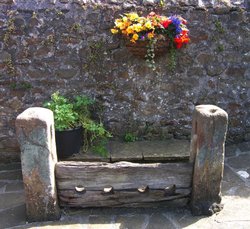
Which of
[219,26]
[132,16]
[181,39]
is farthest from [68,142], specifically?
[219,26]

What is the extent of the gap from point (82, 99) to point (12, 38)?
1054 millimetres

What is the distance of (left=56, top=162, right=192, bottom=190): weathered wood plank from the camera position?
3.25 m

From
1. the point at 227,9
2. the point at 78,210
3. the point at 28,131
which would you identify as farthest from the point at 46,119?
the point at 227,9

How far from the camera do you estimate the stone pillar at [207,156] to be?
3.17m

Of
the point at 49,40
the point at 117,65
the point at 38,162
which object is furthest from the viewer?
the point at 117,65

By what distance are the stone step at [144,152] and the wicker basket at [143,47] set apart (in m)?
1.07

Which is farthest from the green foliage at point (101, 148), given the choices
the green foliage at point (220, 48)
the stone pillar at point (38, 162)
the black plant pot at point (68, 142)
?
the green foliage at point (220, 48)

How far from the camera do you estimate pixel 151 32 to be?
4.08 meters

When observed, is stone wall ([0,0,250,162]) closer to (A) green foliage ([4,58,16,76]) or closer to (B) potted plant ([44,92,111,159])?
(A) green foliage ([4,58,16,76])

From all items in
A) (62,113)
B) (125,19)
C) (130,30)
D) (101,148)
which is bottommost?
(101,148)

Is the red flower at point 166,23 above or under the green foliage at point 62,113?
above

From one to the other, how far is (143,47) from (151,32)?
0.19 m

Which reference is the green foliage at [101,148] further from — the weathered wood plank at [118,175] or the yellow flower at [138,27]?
the yellow flower at [138,27]

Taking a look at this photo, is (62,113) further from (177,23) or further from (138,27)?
(177,23)
